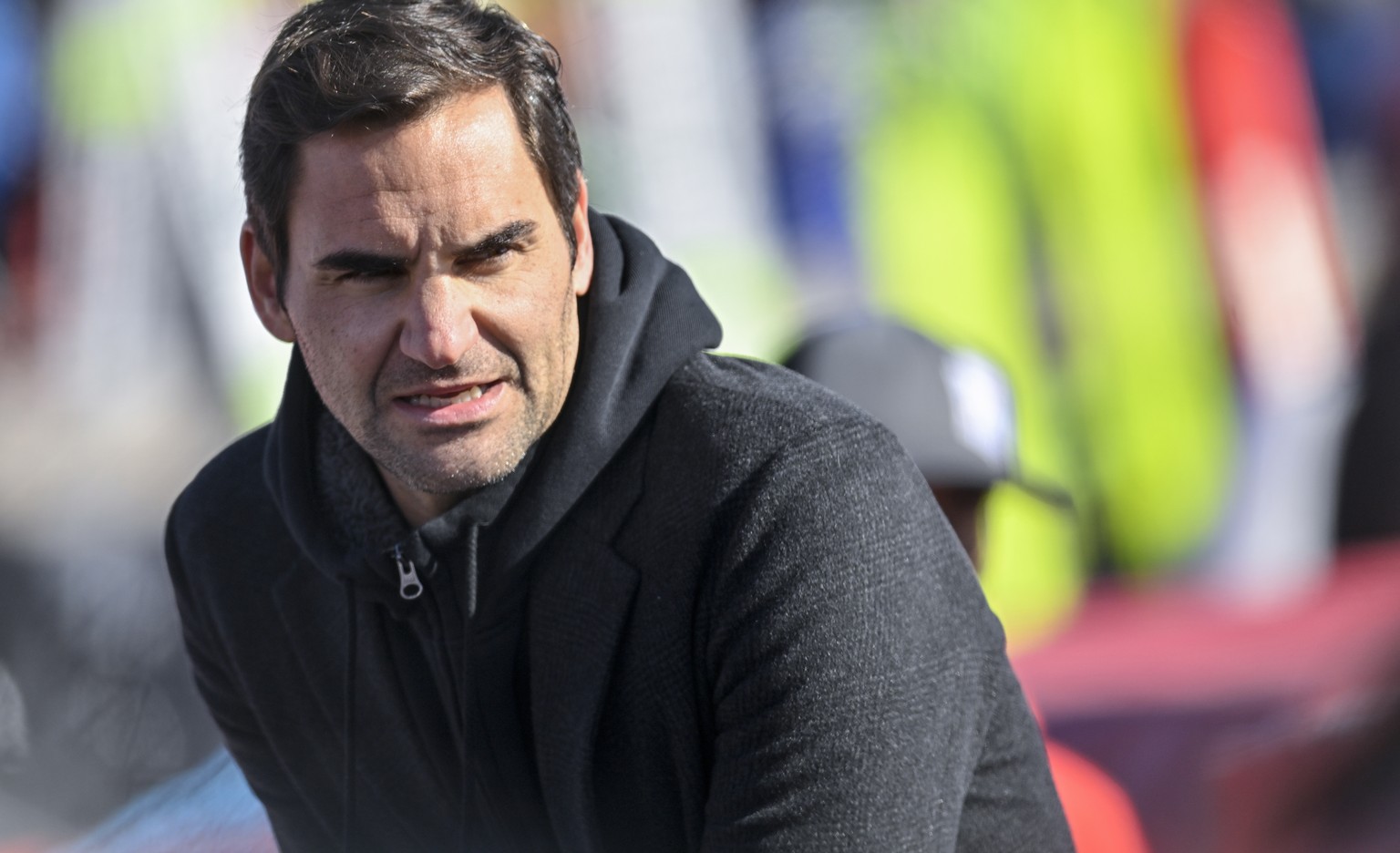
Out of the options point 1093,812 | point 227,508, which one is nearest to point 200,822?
point 227,508

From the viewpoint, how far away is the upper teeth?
57.4 inches

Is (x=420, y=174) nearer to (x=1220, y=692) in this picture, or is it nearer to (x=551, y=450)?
(x=551, y=450)

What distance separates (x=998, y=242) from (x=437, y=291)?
3.92 metres

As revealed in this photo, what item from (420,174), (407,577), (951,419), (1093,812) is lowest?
(1093,812)

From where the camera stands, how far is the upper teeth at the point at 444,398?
1459mm

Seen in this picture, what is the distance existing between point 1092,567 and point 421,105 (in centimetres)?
409

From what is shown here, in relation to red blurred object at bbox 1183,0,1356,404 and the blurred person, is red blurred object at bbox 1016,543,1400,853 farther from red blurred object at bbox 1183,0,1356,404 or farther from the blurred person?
the blurred person

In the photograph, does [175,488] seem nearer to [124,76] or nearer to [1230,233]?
[124,76]

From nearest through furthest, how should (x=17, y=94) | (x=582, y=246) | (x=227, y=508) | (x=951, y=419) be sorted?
1. (x=582, y=246)
2. (x=227, y=508)
3. (x=951, y=419)
4. (x=17, y=94)

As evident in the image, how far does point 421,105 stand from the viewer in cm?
142

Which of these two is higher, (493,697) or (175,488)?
(493,697)

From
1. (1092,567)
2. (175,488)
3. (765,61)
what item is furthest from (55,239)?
(1092,567)

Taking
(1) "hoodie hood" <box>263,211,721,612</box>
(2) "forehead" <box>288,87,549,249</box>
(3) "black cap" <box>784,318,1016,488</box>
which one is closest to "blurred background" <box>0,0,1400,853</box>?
(3) "black cap" <box>784,318,1016,488</box>

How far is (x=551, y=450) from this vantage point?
1.51m
